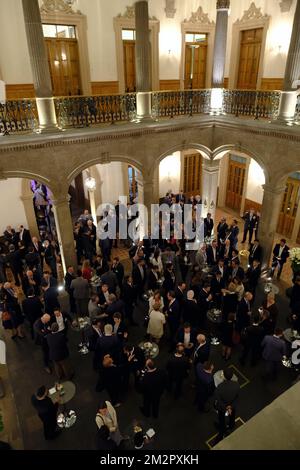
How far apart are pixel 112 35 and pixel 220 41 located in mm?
3747

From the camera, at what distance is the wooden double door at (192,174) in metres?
16.2

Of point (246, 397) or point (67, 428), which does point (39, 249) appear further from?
point (246, 397)

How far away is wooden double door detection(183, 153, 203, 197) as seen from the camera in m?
16.2

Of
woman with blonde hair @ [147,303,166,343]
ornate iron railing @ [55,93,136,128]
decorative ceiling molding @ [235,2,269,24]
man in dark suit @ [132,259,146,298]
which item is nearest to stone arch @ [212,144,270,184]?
ornate iron railing @ [55,93,136,128]

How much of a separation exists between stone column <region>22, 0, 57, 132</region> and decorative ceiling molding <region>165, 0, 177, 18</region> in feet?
20.0

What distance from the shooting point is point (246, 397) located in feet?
21.8

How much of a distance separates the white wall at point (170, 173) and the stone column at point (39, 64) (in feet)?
23.8

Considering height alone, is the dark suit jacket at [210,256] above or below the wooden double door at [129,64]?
below

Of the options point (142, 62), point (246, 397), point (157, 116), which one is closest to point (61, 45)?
point (142, 62)

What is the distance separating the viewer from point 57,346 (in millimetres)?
6578

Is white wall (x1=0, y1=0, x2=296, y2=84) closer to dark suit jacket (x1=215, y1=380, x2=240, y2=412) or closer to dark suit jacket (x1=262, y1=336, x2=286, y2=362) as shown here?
dark suit jacket (x1=262, y1=336, x2=286, y2=362)

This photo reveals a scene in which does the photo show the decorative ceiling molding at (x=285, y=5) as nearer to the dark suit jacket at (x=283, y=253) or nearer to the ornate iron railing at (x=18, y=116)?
the dark suit jacket at (x=283, y=253)

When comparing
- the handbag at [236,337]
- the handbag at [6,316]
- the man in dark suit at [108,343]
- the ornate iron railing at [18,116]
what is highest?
the ornate iron railing at [18,116]

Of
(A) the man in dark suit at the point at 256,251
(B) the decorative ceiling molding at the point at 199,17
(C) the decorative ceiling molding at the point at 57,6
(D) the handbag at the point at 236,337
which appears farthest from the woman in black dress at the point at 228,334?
(B) the decorative ceiling molding at the point at 199,17
